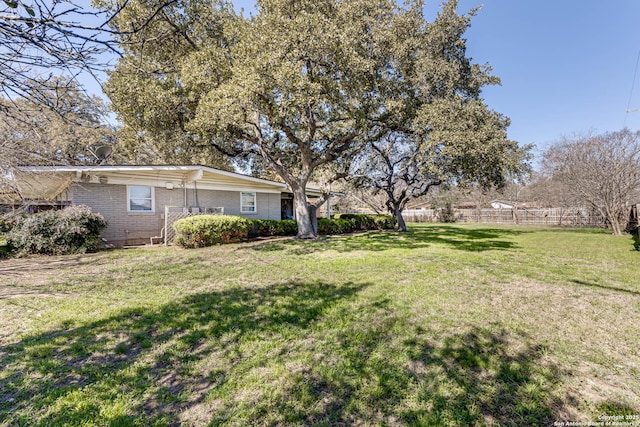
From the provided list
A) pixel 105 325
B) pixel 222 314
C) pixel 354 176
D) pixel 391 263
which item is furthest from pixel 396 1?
pixel 105 325

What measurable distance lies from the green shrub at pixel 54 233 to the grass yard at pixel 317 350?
131 inches

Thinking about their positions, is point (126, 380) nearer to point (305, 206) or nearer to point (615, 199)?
point (305, 206)

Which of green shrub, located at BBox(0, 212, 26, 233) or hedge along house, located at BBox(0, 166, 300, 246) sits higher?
hedge along house, located at BBox(0, 166, 300, 246)

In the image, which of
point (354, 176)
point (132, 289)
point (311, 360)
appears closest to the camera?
point (311, 360)

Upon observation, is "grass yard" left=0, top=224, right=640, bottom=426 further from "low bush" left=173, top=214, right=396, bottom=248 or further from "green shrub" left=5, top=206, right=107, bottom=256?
"low bush" left=173, top=214, right=396, bottom=248

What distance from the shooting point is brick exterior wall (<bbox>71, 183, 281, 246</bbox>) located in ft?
33.8

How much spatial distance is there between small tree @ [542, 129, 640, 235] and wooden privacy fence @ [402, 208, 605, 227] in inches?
199

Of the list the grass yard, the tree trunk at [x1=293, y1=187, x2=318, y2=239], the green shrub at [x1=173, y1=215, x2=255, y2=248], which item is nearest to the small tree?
the grass yard

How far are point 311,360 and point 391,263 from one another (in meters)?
4.77

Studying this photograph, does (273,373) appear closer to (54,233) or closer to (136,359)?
(136,359)

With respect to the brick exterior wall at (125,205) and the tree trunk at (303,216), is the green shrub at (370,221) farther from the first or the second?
the brick exterior wall at (125,205)

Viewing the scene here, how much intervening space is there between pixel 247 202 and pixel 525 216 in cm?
2594

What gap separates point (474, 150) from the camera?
923cm

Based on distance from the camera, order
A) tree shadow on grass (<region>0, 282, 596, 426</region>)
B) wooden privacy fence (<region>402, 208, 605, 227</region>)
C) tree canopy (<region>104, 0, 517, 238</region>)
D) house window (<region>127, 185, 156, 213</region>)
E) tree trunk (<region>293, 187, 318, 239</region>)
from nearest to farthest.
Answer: tree shadow on grass (<region>0, 282, 596, 426</region>)
tree canopy (<region>104, 0, 517, 238</region>)
house window (<region>127, 185, 156, 213</region>)
tree trunk (<region>293, 187, 318, 239</region>)
wooden privacy fence (<region>402, 208, 605, 227</region>)
